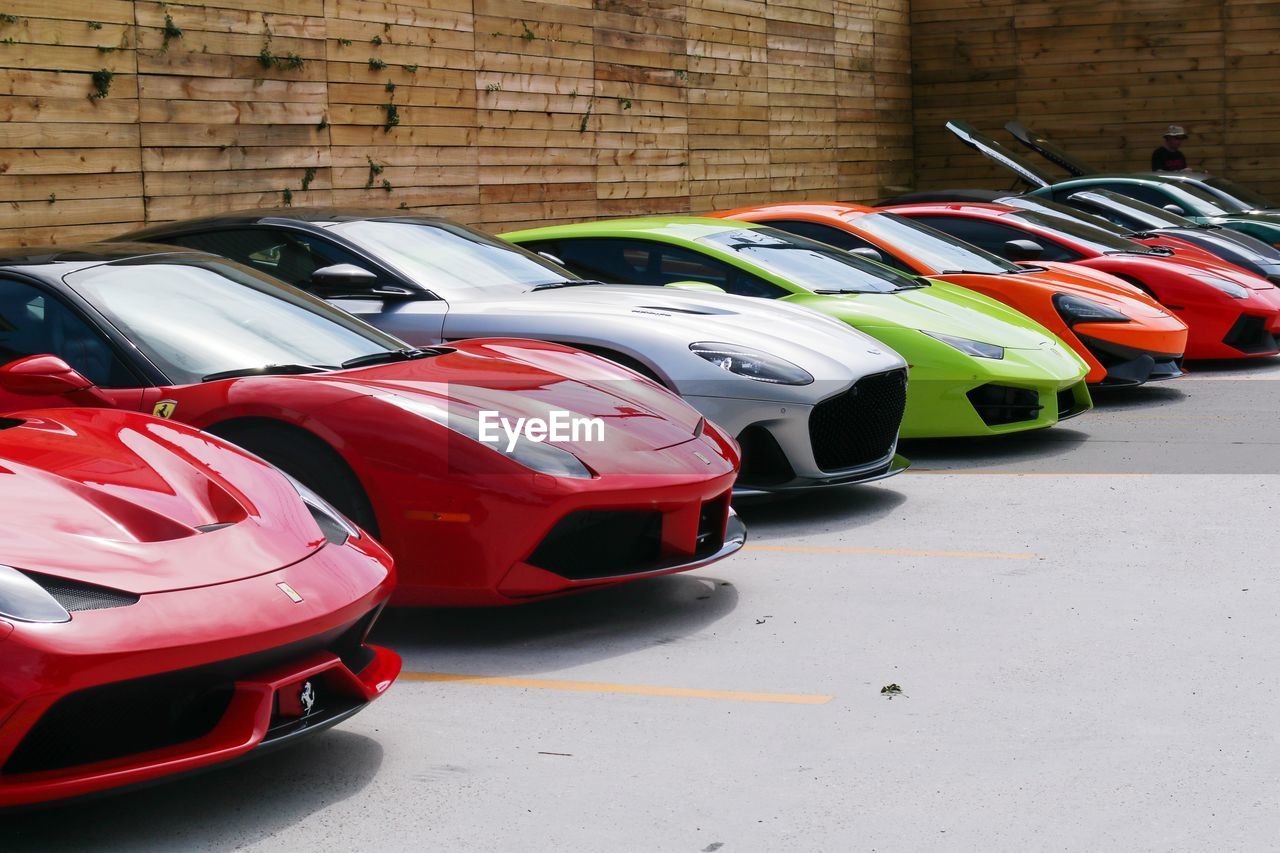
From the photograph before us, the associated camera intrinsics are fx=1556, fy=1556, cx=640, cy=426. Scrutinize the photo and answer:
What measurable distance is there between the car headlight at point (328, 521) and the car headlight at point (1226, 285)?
351 inches

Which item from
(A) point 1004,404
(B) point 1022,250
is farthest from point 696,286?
(B) point 1022,250

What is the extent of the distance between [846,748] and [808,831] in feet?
1.83

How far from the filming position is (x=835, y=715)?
4.14 metres

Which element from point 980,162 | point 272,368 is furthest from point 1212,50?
point 272,368

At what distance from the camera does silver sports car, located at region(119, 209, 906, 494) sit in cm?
636

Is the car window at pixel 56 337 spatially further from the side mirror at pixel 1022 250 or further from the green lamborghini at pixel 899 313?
the side mirror at pixel 1022 250

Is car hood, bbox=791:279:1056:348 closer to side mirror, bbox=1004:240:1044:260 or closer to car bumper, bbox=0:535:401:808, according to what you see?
side mirror, bbox=1004:240:1044:260

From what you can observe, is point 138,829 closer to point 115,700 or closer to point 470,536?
point 115,700

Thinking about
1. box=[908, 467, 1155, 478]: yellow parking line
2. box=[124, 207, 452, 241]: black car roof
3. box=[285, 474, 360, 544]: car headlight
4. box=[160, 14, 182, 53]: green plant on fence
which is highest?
box=[160, 14, 182, 53]: green plant on fence

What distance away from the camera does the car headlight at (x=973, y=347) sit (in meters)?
7.90

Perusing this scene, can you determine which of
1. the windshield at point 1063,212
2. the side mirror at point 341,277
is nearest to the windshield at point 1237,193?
the windshield at point 1063,212

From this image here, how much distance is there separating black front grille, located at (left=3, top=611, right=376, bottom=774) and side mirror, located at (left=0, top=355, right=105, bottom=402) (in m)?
1.43

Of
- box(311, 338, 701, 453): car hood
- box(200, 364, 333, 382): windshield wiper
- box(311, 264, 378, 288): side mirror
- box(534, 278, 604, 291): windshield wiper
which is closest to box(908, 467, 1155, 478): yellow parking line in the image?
box(534, 278, 604, 291): windshield wiper

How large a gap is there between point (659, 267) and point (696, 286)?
1.62ft
